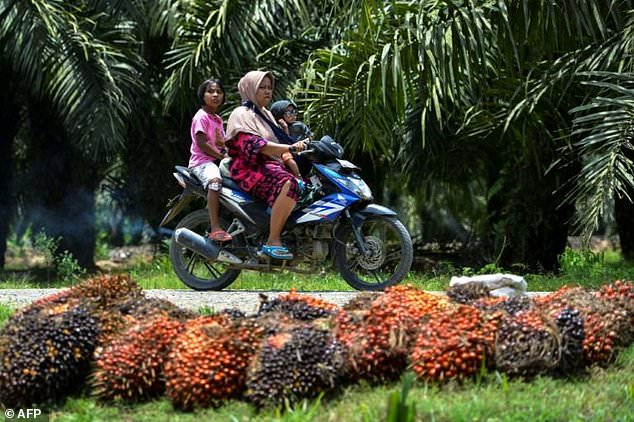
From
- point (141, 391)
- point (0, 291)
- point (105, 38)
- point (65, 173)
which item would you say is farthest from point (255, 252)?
point (65, 173)

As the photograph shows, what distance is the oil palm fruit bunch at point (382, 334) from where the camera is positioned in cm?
565

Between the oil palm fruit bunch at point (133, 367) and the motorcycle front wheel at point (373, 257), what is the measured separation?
9.59 feet

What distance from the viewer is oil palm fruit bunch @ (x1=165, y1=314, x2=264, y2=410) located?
5531 mm

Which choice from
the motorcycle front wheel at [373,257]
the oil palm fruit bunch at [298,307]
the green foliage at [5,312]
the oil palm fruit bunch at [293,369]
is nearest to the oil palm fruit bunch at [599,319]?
the oil palm fruit bunch at [298,307]

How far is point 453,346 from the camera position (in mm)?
5617

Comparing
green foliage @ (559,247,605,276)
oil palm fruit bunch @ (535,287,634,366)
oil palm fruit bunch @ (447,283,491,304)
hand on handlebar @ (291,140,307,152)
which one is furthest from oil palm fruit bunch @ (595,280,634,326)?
green foliage @ (559,247,605,276)

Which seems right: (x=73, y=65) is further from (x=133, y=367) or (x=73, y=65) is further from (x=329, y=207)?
(x=133, y=367)

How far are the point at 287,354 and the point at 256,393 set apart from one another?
0.74 feet

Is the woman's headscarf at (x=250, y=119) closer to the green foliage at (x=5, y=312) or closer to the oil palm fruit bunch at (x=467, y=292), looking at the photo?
the green foliage at (x=5, y=312)

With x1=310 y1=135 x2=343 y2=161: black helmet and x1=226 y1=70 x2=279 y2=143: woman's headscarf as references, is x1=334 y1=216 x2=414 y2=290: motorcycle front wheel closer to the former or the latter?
x1=310 y1=135 x2=343 y2=161: black helmet

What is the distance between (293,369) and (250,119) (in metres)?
3.36

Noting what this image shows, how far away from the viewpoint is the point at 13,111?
17109 millimetres

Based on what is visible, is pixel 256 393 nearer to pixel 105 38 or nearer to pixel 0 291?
pixel 0 291

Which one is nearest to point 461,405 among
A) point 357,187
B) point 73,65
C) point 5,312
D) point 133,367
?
point 133,367
